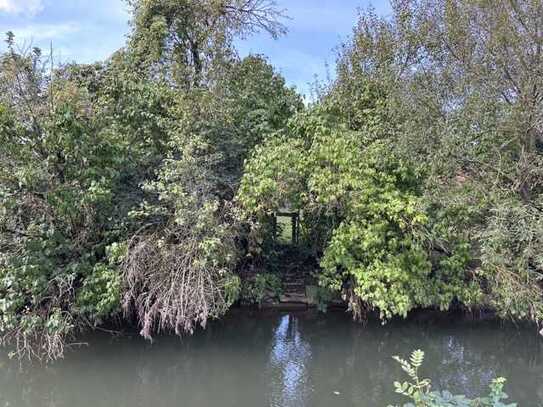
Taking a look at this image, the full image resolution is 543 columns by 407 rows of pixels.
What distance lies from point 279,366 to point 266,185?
235 centimetres

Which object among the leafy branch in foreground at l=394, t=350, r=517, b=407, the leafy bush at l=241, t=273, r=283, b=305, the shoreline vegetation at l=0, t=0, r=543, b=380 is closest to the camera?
the leafy branch in foreground at l=394, t=350, r=517, b=407

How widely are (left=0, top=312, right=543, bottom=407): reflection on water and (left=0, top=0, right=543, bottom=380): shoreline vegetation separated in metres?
0.35

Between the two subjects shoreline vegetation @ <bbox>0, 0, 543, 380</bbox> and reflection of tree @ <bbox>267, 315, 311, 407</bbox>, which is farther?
shoreline vegetation @ <bbox>0, 0, 543, 380</bbox>

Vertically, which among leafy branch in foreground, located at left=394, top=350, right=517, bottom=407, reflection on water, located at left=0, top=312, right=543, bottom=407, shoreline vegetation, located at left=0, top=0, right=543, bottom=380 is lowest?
reflection on water, located at left=0, top=312, right=543, bottom=407

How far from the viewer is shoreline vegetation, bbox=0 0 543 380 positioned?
20.0ft

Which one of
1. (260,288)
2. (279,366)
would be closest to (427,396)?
(279,366)

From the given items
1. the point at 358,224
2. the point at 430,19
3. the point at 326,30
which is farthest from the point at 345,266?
the point at 326,30

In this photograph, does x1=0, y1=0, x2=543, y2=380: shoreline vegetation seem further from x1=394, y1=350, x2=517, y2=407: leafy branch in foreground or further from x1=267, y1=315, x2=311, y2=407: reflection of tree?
x1=394, y1=350, x2=517, y2=407: leafy branch in foreground

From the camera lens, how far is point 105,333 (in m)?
7.03

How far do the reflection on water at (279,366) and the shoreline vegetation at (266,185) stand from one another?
0.35 m

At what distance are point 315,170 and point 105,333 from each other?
12.5 feet

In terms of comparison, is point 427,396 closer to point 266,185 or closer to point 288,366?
point 288,366

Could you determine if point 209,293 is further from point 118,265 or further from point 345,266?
point 345,266

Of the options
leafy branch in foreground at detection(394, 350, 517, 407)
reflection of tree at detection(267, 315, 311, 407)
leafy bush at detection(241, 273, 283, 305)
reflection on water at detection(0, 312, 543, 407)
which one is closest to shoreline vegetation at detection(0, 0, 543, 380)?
leafy bush at detection(241, 273, 283, 305)
